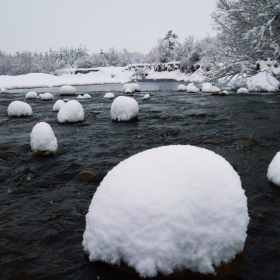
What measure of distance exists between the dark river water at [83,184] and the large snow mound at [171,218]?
30 centimetres

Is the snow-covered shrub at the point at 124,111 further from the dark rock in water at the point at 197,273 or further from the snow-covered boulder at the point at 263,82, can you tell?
the snow-covered boulder at the point at 263,82

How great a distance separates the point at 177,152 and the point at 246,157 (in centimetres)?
306

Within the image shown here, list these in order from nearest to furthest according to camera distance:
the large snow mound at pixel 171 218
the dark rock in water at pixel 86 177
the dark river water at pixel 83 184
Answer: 1. the large snow mound at pixel 171 218
2. the dark river water at pixel 83 184
3. the dark rock in water at pixel 86 177

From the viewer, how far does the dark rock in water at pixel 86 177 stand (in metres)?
3.86

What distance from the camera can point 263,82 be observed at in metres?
15.6

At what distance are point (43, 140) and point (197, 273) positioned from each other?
153 inches

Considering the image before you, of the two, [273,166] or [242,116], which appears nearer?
[273,166]

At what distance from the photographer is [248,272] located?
205cm

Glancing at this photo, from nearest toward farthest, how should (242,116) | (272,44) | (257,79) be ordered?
(242,116) → (272,44) → (257,79)

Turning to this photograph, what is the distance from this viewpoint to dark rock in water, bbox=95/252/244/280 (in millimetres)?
1813

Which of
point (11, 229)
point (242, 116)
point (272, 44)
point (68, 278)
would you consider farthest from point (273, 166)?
point (272, 44)

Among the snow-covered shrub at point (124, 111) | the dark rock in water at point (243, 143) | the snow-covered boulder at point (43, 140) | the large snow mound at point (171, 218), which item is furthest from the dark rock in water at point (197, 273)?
the snow-covered shrub at point (124, 111)

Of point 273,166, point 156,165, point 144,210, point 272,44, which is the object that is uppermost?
point 272,44

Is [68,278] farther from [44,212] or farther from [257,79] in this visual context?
[257,79]
